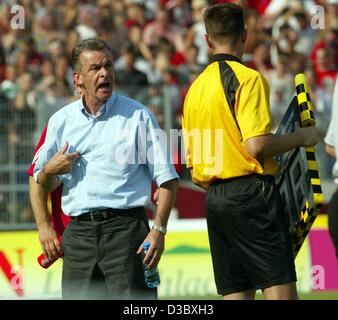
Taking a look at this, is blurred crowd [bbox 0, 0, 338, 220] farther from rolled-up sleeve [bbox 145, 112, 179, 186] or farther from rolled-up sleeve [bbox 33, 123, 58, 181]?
rolled-up sleeve [bbox 145, 112, 179, 186]

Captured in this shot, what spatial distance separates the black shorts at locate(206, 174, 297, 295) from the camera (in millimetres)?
6523

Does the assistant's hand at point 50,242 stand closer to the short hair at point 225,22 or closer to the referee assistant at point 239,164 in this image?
the referee assistant at point 239,164

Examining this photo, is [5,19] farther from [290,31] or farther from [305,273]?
[305,273]

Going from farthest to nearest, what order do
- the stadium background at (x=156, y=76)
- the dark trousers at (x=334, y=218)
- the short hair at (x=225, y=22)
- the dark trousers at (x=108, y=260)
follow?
the stadium background at (x=156, y=76) → the dark trousers at (x=334, y=218) → the short hair at (x=225, y=22) → the dark trousers at (x=108, y=260)

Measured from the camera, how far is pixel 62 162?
6.64m

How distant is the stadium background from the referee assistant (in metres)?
4.86

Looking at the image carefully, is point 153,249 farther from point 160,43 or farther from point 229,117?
point 160,43

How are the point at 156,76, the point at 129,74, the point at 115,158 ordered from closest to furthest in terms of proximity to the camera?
the point at 115,158, the point at 129,74, the point at 156,76

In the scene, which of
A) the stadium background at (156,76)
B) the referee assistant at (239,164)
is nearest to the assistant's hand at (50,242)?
the referee assistant at (239,164)

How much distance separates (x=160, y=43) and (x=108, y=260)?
9731 mm

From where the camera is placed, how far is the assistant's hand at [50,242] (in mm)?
6801

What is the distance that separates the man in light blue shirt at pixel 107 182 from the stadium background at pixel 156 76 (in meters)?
4.85

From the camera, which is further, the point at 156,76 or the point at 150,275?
the point at 156,76

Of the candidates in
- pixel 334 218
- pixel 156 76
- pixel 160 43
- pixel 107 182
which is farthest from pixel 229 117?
pixel 160 43
